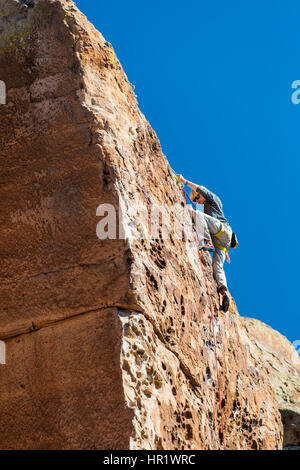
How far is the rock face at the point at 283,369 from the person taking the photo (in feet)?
38.7

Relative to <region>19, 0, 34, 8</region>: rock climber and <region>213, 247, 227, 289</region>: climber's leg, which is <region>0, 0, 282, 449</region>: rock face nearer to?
<region>19, 0, 34, 8</region>: rock climber

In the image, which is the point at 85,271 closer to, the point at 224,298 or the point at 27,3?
the point at 27,3

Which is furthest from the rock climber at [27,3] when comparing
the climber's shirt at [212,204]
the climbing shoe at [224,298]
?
the climbing shoe at [224,298]

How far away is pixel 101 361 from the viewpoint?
620 centimetres

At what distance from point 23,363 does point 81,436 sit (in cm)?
92

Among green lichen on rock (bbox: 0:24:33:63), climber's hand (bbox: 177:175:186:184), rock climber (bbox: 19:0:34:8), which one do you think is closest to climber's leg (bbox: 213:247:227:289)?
climber's hand (bbox: 177:175:186:184)

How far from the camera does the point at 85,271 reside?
6598 mm

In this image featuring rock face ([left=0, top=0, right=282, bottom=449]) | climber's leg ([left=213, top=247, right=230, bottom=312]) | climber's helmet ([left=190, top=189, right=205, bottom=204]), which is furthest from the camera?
climber's helmet ([left=190, top=189, right=205, bottom=204])

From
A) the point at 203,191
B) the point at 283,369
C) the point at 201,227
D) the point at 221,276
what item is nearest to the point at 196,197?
the point at 203,191

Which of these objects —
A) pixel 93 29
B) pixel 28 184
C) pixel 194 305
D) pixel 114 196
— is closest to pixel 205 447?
pixel 194 305

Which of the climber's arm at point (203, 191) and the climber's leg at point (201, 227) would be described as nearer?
the climber's leg at point (201, 227)

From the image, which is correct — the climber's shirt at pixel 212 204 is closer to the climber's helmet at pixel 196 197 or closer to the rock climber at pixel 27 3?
the climber's helmet at pixel 196 197

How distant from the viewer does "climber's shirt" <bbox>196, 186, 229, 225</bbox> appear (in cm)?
1037

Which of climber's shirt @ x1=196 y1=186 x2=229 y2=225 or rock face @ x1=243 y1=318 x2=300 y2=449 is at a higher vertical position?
climber's shirt @ x1=196 y1=186 x2=229 y2=225
